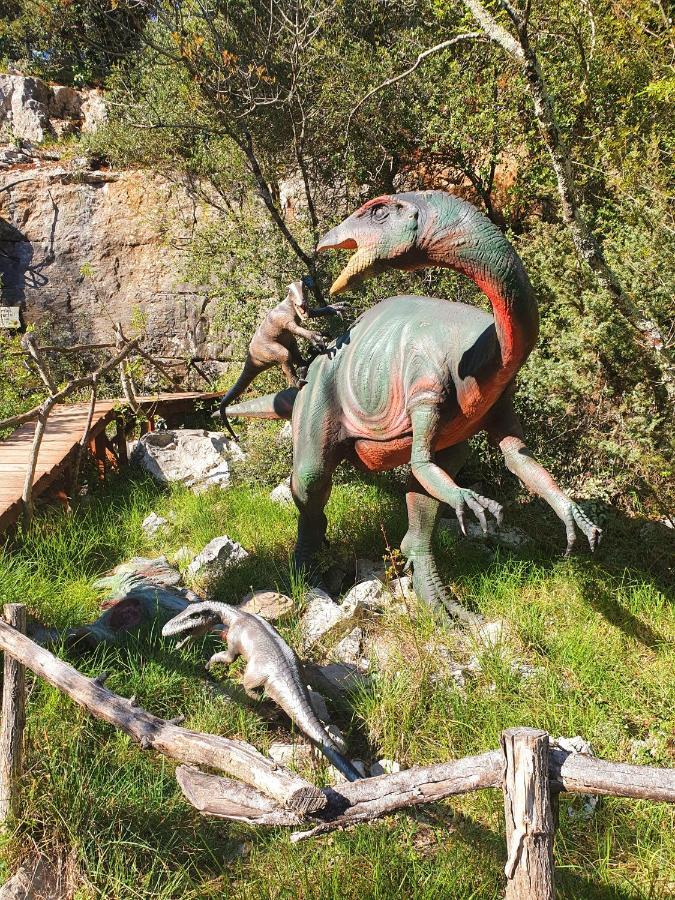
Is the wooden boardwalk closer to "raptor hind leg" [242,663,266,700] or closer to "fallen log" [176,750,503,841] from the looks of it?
"raptor hind leg" [242,663,266,700]

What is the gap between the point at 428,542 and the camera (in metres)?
3.60

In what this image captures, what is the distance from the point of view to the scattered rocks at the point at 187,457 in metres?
5.95

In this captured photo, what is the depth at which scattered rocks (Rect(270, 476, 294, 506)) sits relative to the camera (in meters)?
5.16

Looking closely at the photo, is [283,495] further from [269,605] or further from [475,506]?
[475,506]

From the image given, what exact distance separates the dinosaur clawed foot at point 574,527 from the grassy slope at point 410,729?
63cm

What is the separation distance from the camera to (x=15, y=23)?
12.2 metres

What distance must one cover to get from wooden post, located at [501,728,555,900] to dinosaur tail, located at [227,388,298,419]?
273 centimetres

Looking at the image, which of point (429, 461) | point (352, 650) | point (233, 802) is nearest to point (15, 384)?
point (352, 650)

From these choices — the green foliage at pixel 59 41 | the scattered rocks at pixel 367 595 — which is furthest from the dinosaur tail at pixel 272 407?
the green foliage at pixel 59 41

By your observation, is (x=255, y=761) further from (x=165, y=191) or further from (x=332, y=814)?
(x=165, y=191)

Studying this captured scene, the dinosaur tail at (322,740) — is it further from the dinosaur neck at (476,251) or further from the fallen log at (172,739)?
the dinosaur neck at (476,251)

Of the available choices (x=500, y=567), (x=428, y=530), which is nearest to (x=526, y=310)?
(x=428, y=530)

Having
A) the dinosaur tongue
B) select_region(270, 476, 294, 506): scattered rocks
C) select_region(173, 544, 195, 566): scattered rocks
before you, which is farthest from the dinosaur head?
select_region(270, 476, 294, 506): scattered rocks

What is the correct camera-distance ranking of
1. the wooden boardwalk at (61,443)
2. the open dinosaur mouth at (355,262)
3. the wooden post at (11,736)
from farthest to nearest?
the wooden boardwalk at (61,443) < the open dinosaur mouth at (355,262) < the wooden post at (11,736)
